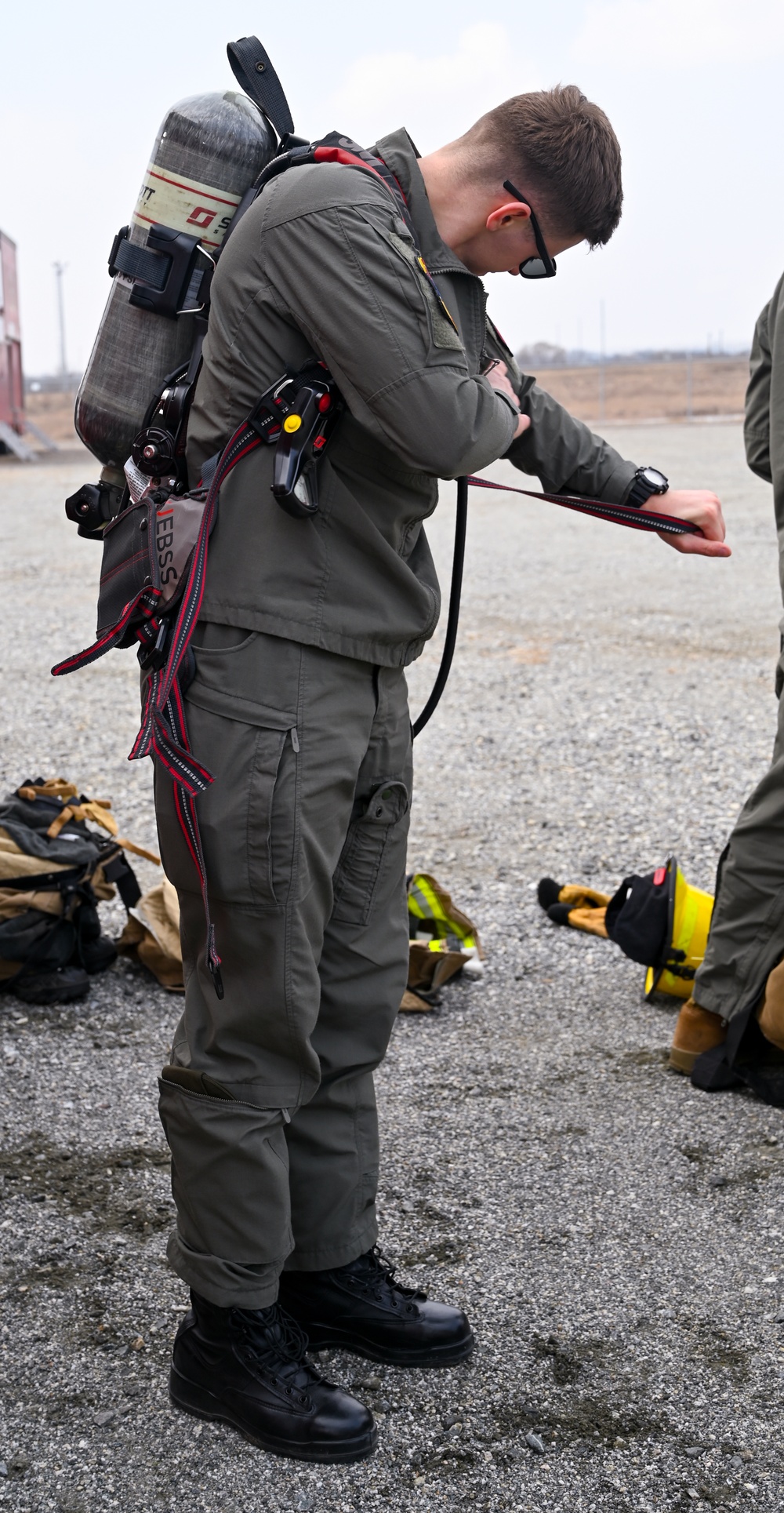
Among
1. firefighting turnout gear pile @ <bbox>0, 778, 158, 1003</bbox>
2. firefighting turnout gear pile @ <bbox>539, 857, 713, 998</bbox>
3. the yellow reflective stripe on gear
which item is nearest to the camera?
firefighting turnout gear pile @ <bbox>539, 857, 713, 998</bbox>

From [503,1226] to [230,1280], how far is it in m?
0.91

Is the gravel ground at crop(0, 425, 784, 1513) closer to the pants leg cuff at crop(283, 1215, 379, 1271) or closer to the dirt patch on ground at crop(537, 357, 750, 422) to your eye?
the pants leg cuff at crop(283, 1215, 379, 1271)

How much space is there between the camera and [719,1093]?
362 cm

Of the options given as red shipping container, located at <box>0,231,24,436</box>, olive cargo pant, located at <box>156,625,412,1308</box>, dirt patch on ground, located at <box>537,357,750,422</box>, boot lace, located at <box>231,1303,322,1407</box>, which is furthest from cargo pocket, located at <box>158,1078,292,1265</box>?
dirt patch on ground, located at <box>537,357,750,422</box>

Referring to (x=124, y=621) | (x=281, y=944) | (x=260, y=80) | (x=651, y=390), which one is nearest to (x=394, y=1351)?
(x=281, y=944)

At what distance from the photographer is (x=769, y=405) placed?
360cm

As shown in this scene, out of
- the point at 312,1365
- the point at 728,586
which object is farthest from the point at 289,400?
the point at 728,586

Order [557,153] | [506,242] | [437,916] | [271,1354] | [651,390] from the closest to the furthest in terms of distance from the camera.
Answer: [557,153]
[506,242]
[271,1354]
[437,916]
[651,390]

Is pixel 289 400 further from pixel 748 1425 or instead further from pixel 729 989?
pixel 729 989

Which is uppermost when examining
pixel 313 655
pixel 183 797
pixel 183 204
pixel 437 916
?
pixel 183 204

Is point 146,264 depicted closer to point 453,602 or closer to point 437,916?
point 453,602

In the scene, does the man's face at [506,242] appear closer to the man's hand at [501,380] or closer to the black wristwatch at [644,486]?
the man's hand at [501,380]

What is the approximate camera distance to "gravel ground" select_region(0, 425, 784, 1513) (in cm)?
229

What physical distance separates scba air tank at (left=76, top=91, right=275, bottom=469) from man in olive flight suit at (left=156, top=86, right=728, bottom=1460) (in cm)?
13
